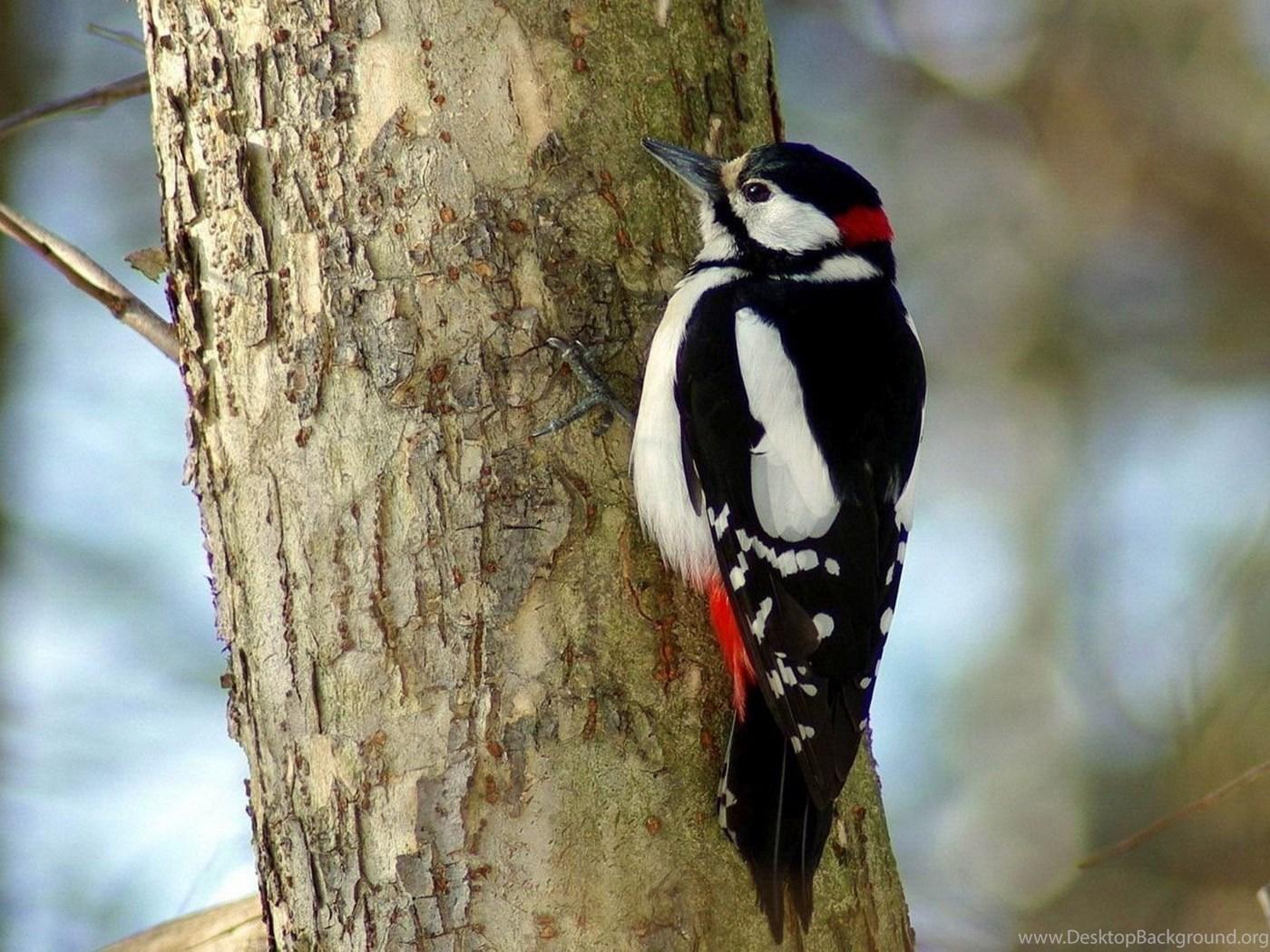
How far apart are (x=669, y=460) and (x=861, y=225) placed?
743 mm

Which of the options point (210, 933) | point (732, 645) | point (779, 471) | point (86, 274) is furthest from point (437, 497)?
point (210, 933)

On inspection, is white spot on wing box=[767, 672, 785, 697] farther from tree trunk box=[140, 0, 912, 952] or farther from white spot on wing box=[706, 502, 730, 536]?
white spot on wing box=[706, 502, 730, 536]

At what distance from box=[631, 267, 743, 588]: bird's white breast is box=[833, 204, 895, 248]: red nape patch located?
0.41 m

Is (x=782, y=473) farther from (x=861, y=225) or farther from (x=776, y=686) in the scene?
(x=861, y=225)

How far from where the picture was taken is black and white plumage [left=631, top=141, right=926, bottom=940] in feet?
7.47

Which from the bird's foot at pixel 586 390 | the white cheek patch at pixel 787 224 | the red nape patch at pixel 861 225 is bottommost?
the bird's foot at pixel 586 390

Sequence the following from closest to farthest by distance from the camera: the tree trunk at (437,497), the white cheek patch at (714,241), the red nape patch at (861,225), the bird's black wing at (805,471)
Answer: the tree trunk at (437,497) → the bird's black wing at (805,471) → the white cheek patch at (714,241) → the red nape patch at (861,225)

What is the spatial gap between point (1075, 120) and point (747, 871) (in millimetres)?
4198

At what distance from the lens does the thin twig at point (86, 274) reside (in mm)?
2449

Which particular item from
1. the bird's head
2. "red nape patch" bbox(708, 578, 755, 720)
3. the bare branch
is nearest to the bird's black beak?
the bird's head

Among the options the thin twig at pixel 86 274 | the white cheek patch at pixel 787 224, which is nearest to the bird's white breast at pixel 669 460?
the white cheek patch at pixel 787 224

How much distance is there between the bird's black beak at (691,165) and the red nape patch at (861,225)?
0.41 metres

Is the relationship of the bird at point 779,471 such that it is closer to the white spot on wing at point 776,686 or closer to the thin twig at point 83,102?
the white spot on wing at point 776,686

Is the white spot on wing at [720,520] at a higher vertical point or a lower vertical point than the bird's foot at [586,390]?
lower
